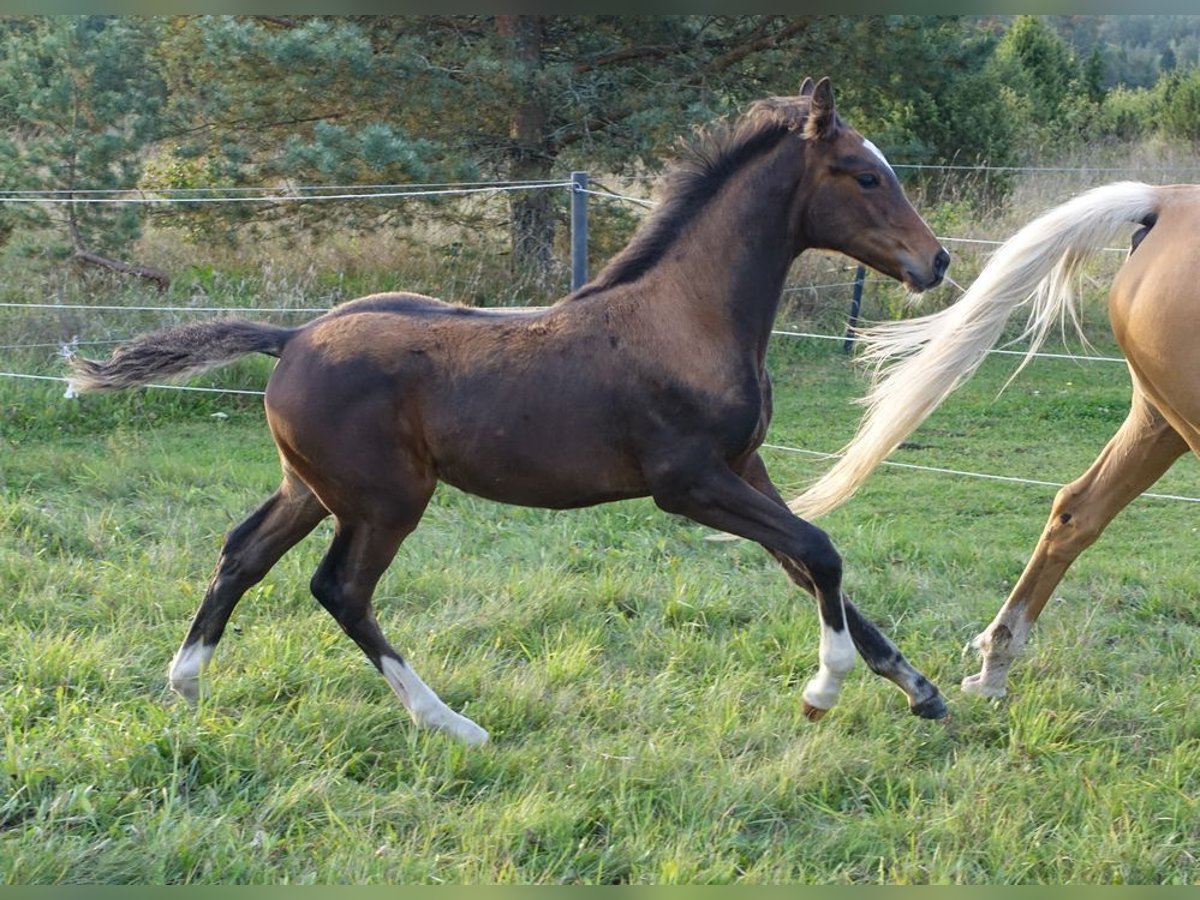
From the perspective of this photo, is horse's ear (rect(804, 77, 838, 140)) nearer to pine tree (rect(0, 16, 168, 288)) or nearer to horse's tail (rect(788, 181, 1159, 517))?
horse's tail (rect(788, 181, 1159, 517))

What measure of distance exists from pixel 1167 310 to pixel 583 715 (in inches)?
84.5

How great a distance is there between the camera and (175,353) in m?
3.93

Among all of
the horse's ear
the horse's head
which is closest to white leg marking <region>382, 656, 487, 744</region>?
the horse's head

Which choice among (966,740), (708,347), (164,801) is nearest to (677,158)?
(708,347)

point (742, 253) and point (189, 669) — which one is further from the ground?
point (742, 253)

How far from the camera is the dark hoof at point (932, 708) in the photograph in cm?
374

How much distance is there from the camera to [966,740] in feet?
12.3

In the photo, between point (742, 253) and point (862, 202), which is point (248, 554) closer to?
point (742, 253)

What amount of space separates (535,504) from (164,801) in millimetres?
1354

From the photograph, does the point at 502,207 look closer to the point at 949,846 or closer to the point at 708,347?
the point at 708,347

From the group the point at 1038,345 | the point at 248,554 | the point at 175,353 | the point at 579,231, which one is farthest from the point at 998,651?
the point at 579,231

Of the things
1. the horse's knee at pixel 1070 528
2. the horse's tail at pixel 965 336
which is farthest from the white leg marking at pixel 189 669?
the horse's knee at pixel 1070 528

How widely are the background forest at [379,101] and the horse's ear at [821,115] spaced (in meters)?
5.91

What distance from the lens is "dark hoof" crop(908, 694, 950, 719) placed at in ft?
12.3
